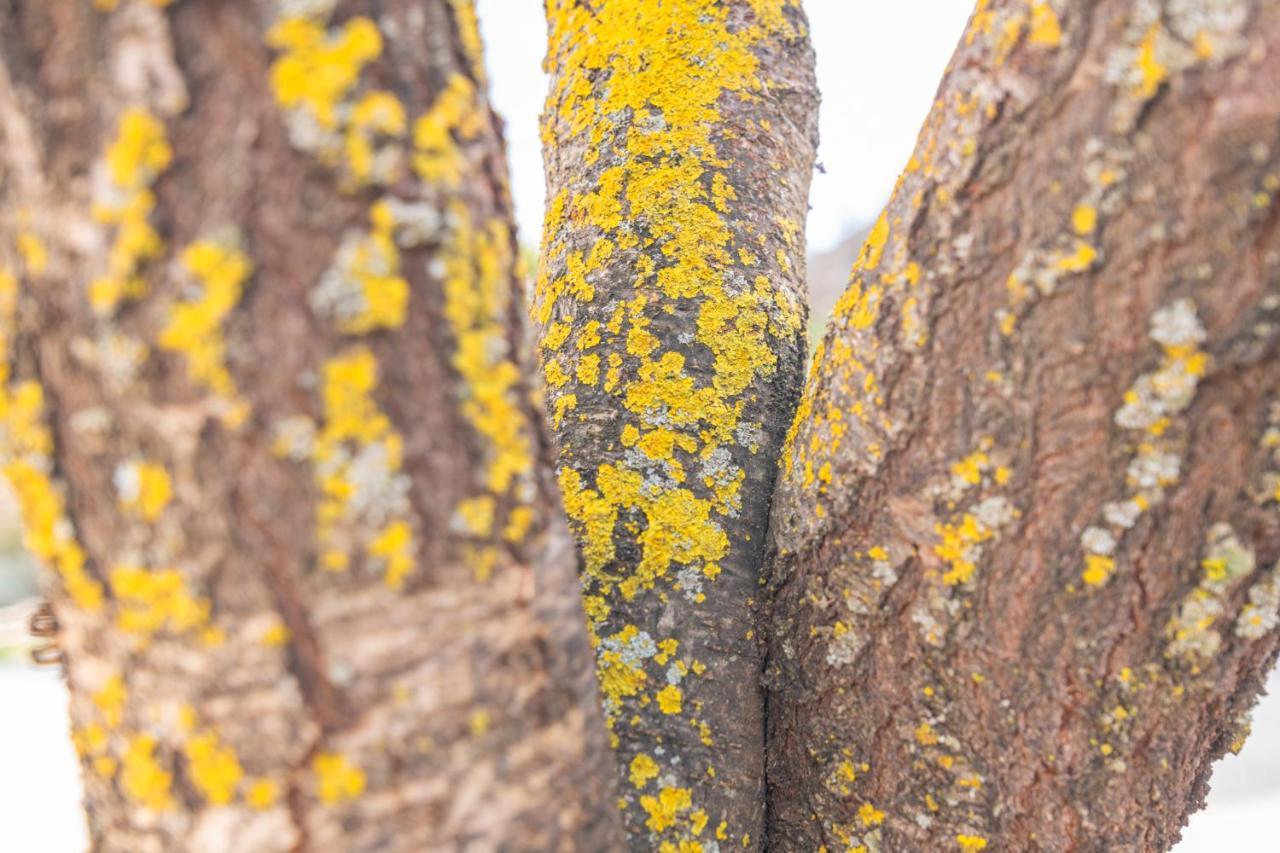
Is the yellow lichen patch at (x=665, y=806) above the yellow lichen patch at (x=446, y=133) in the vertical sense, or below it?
below

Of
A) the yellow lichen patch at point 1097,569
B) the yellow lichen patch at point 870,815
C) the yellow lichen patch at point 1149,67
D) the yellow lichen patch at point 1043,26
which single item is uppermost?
the yellow lichen patch at point 1043,26

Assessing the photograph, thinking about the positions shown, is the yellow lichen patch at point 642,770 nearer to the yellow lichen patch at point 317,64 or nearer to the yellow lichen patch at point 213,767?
the yellow lichen patch at point 213,767

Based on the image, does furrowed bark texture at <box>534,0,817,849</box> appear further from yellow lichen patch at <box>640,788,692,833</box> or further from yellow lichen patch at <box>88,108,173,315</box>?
yellow lichen patch at <box>88,108,173,315</box>

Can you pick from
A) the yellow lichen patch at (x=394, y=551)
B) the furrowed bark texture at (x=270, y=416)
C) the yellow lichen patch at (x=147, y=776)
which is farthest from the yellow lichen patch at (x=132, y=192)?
the yellow lichen patch at (x=147, y=776)

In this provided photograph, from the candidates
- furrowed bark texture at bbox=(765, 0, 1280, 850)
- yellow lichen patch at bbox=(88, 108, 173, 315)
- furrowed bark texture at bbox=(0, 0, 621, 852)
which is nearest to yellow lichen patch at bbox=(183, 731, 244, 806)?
furrowed bark texture at bbox=(0, 0, 621, 852)

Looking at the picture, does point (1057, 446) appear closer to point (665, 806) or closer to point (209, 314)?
point (665, 806)

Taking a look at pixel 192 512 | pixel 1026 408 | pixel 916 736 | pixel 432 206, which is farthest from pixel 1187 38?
pixel 192 512
